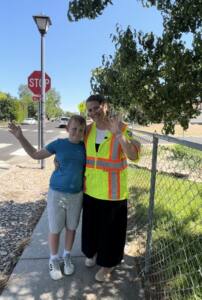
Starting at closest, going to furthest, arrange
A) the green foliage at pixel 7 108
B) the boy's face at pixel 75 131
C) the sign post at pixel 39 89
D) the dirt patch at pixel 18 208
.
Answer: the boy's face at pixel 75 131 < the dirt patch at pixel 18 208 < the sign post at pixel 39 89 < the green foliage at pixel 7 108

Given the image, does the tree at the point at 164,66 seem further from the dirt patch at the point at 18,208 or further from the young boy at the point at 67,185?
the dirt patch at the point at 18,208

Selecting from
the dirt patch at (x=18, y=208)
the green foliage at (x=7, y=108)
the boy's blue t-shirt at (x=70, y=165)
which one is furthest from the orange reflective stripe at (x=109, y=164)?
the green foliage at (x=7, y=108)

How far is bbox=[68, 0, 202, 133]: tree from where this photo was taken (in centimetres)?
355

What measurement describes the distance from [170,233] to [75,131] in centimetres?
182

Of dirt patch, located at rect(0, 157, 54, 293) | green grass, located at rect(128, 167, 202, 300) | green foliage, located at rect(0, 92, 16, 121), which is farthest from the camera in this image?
green foliage, located at rect(0, 92, 16, 121)

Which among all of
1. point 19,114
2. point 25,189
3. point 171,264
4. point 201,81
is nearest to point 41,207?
point 25,189

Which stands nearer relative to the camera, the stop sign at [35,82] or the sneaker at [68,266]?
the sneaker at [68,266]

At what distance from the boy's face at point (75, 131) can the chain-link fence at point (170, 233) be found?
26.7 inches

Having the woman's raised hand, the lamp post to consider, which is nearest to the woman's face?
the woman's raised hand

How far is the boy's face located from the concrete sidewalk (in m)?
1.32

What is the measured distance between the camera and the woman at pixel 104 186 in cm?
326

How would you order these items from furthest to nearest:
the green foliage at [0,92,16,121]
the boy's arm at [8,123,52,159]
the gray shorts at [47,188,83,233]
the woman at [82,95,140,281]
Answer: the green foliage at [0,92,16,121] → the boy's arm at [8,123,52,159] → the gray shorts at [47,188,83,233] → the woman at [82,95,140,281]

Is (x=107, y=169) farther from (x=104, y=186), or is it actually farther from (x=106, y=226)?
(x=106, y=226)

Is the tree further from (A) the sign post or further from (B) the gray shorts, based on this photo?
(A) the sign post
